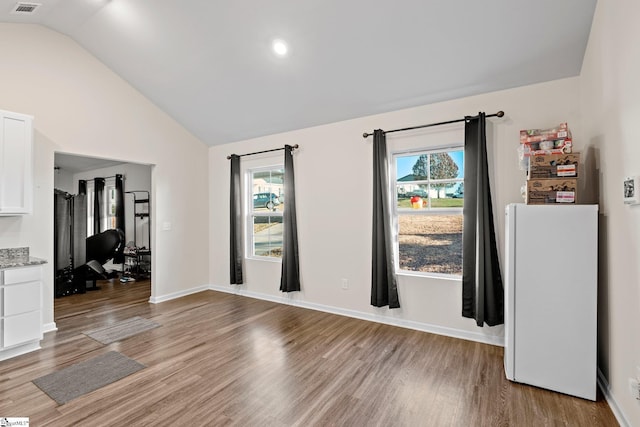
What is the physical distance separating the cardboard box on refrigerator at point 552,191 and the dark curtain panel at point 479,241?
22.5 inches

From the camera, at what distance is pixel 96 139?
3998mm

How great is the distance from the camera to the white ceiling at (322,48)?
2.52m

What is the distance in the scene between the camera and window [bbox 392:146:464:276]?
3391mm

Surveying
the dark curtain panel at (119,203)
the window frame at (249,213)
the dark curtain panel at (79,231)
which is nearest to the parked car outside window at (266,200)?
the window frame at (249,213)

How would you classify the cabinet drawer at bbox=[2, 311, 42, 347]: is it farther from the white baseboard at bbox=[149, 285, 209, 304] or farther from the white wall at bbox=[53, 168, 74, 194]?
the white wall at bbox=[53, 168, 74, 194]

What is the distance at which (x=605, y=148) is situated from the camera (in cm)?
219

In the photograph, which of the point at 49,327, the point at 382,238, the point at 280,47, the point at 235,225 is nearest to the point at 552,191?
the point at 382,238

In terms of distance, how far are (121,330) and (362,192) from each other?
3284mm

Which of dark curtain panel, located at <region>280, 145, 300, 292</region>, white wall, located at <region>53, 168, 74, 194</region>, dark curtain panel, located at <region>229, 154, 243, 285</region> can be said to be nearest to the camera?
dark curtain panel, located at <region>280, 145, 300, 292</region>

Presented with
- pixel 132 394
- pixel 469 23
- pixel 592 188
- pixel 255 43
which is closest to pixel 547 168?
pixel 592 188

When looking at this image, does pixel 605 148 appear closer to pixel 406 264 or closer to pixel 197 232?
pixel 406 264

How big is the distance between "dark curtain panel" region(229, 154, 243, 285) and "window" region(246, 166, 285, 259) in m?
0.17

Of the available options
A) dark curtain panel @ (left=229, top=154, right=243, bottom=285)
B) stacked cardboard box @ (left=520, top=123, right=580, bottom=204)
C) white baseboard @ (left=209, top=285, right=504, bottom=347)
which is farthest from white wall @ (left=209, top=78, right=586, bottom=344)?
stacked cardboard box @ (left=520, top=123, right=580, bottom=204)

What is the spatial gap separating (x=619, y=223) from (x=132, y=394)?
11.7ft
